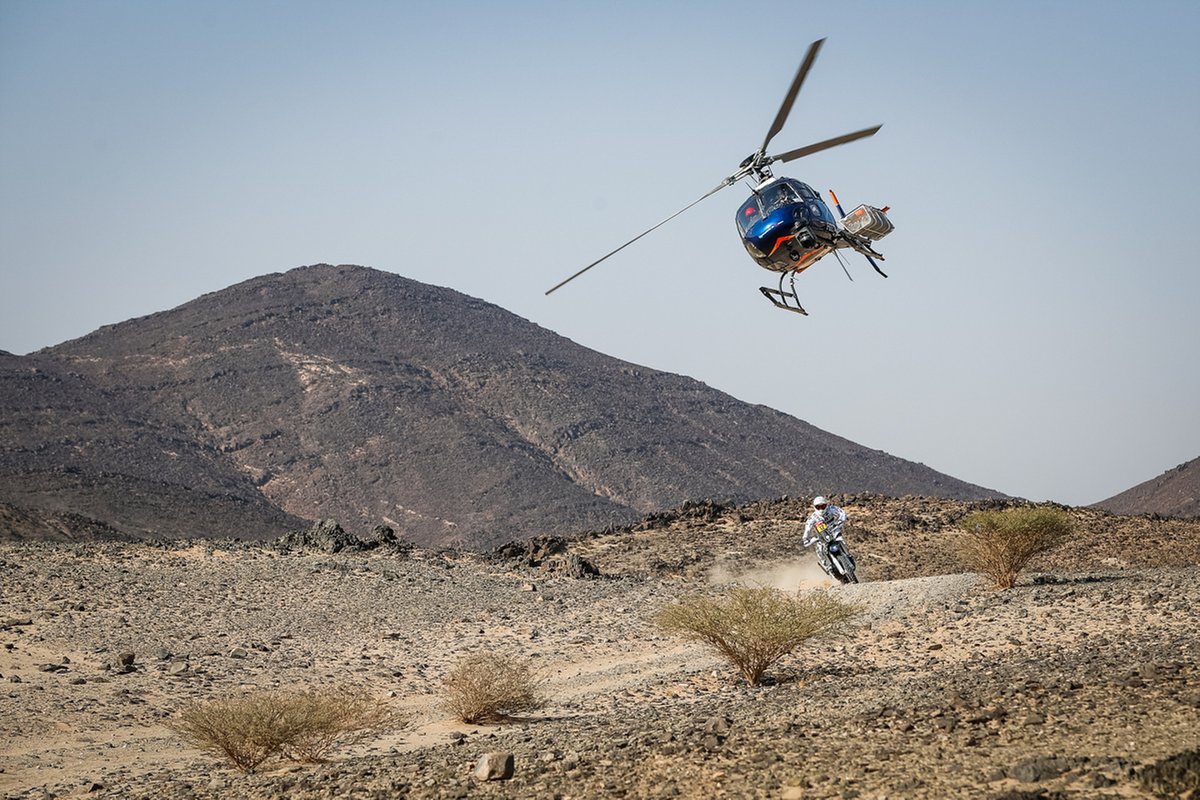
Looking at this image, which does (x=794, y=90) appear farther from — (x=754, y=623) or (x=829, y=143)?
(x=754, y=623)

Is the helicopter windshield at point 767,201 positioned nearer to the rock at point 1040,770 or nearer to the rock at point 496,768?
the rock at point 496,768

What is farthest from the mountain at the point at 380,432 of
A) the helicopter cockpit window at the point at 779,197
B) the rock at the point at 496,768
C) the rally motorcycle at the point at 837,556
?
the rock at the point at 496,768

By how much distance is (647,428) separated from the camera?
88375mm

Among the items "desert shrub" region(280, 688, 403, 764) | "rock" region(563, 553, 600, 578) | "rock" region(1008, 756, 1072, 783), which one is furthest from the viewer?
"rock" region(563, 553, 600, 578)

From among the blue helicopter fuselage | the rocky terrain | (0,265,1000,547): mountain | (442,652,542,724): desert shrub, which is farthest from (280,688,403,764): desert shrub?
(0,265,1000,547): mountain

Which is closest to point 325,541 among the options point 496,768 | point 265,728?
point 265,728

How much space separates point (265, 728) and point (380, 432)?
70.9 meters

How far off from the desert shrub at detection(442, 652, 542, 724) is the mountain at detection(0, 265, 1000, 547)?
139 feet

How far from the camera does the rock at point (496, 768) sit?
10266mm

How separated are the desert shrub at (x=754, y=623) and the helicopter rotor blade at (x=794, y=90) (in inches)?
249

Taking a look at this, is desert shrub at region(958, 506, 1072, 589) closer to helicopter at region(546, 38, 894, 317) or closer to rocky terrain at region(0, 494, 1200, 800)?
rocky terrain at region(0, 494, 1200, 800)

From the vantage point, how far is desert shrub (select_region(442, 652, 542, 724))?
14609 millimetres

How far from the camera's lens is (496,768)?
10289 mm

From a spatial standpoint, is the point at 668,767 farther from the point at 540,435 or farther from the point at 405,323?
the point at 405,323
